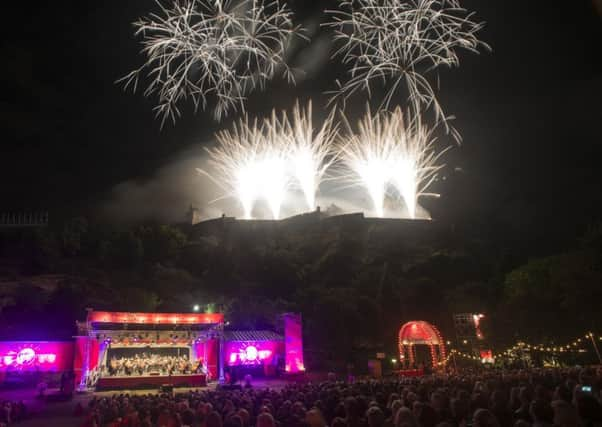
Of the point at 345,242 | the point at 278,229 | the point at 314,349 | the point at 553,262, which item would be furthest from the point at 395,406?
the point at 278,229

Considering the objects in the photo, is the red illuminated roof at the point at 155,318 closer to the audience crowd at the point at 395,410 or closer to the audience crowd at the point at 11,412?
the audience crowd at the point at 11,412

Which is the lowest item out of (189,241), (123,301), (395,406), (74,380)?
(74,380)

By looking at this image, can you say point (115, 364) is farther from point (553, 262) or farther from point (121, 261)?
point (553, 262)

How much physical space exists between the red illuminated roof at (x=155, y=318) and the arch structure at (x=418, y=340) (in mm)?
13467

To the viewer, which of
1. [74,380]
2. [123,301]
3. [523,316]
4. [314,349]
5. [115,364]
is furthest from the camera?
[123,301]

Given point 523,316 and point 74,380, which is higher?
point 523,316

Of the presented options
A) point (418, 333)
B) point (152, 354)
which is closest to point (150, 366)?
point (152, 354)

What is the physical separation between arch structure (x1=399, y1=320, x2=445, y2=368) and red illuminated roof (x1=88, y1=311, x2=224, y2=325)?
44.2 ft

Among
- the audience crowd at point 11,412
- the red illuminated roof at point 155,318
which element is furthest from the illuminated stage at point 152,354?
the audience crowd at point 11,412

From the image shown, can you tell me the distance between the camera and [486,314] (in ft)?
111

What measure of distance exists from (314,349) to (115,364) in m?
13.6

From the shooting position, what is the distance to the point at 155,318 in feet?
86.4

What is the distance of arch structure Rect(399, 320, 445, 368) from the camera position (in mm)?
30094

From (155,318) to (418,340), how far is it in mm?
18826
